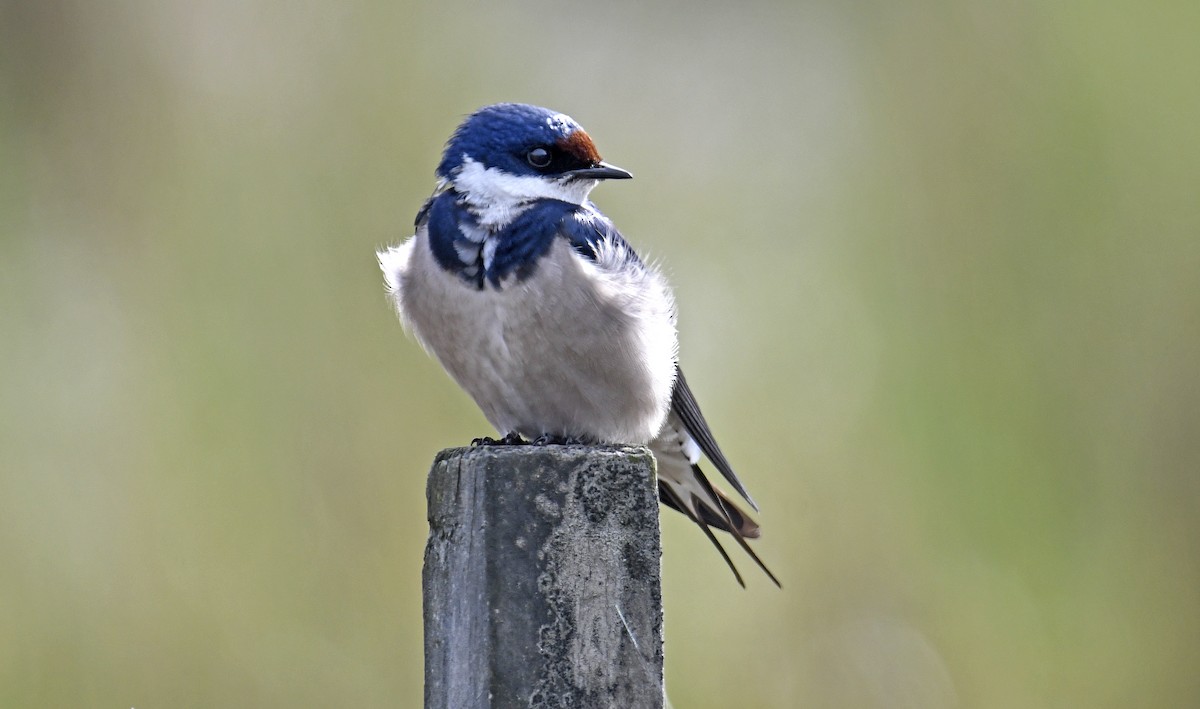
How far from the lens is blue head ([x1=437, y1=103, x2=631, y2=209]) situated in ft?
8.79

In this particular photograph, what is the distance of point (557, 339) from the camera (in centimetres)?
260

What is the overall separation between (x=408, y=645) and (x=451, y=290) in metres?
2.25

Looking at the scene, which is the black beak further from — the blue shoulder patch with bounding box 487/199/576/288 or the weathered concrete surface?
the weathered concrete surface

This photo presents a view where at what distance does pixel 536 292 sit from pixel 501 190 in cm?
25

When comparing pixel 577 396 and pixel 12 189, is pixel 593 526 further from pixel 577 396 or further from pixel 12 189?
pixel 12 189

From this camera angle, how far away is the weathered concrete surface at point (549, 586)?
5.06ft

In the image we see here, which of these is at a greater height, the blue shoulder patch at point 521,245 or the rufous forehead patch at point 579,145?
the rufous forehead patch at point 579,145

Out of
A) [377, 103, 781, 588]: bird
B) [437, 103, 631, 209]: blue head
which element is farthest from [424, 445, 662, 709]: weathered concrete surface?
[437, 103, 631, 209]: blue head

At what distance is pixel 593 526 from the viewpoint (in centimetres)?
157

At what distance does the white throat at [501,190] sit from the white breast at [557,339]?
0.12 m

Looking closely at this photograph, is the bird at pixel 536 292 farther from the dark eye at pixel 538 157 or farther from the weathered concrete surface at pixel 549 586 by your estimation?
the weathered concrete surface at pixel 549 586

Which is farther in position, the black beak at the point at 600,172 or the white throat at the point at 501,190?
the black beak at the point at 600,172

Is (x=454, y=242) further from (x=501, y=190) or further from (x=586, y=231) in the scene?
(x=586, y=231)

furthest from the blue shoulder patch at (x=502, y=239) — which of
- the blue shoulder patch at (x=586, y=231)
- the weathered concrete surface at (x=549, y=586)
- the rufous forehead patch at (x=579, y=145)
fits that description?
the weathered concrete surface at (x=549, y=586)
